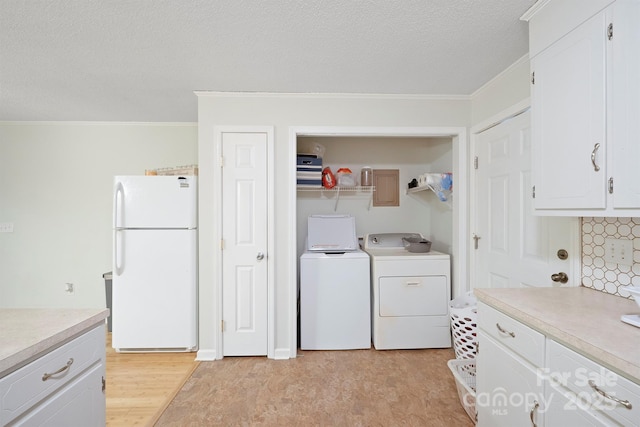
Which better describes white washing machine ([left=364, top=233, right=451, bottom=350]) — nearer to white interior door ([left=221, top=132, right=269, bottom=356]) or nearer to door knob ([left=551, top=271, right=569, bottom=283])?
door knob ([left=551, top=271, right=569, bottom=283])

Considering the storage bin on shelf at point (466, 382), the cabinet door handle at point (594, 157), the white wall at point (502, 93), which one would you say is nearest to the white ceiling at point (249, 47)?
the white wall at point (502, 93)

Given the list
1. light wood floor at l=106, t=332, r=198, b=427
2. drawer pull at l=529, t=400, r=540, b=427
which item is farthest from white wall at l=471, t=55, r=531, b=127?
light wood floor at l=106, t=332, r=198, b=427

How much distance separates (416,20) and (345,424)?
2381 millimetres

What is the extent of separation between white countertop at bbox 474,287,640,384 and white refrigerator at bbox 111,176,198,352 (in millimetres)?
2379

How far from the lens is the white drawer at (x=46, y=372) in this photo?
0.77 meters

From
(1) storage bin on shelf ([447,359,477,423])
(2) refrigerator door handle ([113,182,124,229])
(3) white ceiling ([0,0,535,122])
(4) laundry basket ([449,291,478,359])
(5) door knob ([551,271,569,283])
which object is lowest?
(1) storage bin on shelf ([447,359,477,423])

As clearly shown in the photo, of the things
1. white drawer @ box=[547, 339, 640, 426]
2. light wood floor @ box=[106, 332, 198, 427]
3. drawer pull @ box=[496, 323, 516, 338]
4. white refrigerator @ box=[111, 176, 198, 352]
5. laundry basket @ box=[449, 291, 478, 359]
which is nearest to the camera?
white drawer @ box=[547, 339, 640, 426]

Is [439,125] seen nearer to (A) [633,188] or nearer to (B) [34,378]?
(A) [633,188]

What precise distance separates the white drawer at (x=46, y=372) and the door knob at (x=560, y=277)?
237cm

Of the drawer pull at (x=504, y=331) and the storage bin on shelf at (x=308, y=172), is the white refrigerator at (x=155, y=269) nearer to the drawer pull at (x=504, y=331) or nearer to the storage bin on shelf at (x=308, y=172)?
the storage bin on shelf at (x=308, y=172)

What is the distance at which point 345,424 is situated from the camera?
1.62 metres

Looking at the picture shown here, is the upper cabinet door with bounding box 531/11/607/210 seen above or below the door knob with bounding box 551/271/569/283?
above

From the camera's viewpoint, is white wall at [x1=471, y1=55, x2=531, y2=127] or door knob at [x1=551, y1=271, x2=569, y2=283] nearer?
door knob at [x1=551, y1=271, x2=569, y2=283]

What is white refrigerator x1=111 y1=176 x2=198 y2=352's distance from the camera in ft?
7.99
